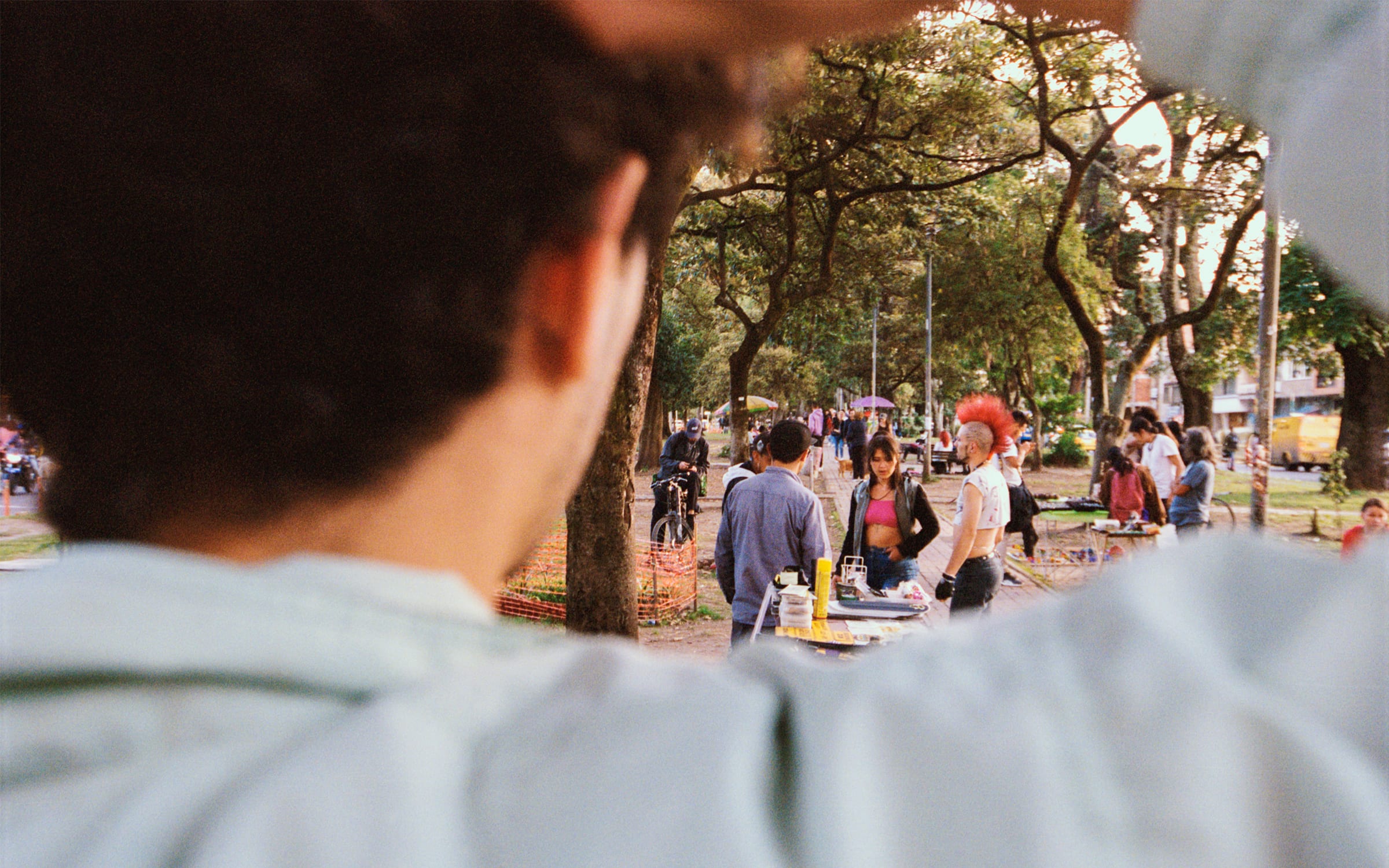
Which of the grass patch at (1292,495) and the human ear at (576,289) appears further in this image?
the grass patch at (1292,495)

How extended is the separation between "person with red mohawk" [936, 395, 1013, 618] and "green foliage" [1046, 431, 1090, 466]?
29.1 meters

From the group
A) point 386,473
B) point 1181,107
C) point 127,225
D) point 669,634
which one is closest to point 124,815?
point 386,473

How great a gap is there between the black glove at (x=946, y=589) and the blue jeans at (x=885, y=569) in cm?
20

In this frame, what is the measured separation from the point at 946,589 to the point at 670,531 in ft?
20.6

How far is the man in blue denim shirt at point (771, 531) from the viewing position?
6.05 m

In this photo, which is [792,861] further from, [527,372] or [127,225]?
[127,225]

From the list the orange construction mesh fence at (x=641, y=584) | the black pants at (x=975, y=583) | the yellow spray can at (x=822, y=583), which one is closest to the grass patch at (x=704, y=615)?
the orange construction mesh fence at (x=641, y=584)

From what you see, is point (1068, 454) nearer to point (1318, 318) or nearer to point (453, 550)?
point (1318, 318)

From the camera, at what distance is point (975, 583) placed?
670 cm

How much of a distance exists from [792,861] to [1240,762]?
0.20 m

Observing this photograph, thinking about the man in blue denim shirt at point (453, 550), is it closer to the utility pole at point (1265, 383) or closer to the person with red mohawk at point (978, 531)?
the person with red mohawk at point (978, 531)

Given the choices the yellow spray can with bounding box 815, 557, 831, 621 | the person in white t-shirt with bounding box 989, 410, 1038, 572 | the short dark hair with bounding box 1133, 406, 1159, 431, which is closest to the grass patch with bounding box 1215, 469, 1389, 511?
Answer: the short dark hair with bounding box 1133, 406, 1159, 431

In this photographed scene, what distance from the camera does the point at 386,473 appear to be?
2.10 feet

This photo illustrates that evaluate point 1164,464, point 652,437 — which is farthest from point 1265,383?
point 652,437
